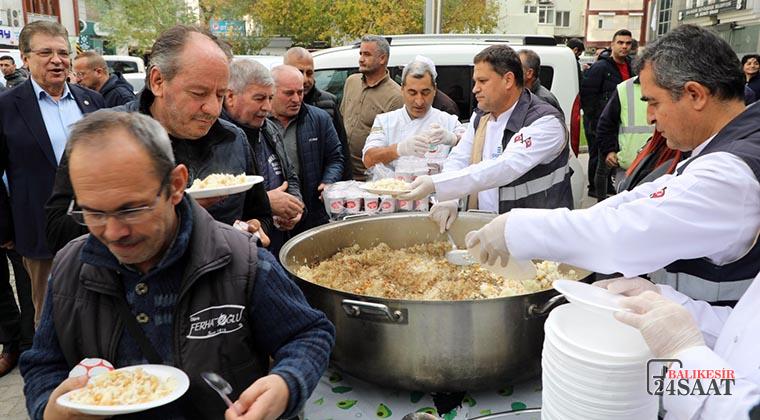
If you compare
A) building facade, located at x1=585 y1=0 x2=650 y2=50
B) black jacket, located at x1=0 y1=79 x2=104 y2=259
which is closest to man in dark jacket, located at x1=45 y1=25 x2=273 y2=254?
black jacket, located at x1=0 y1=79 x2=104 y2=259

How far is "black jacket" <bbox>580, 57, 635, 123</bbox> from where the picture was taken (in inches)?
277

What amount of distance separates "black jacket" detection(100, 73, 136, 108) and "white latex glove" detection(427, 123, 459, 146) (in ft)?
13.1

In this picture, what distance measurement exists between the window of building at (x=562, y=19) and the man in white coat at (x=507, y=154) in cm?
4730

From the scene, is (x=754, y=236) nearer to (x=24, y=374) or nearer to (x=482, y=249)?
(x=482, y=249)

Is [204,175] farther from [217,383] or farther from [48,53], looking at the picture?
[48,53]

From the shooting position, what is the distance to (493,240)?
1.86 meters

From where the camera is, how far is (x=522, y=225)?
1.77m

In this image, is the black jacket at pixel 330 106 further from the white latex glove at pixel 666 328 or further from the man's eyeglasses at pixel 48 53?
the white latex glove at pixel 666 328

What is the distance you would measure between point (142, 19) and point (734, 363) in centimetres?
3008

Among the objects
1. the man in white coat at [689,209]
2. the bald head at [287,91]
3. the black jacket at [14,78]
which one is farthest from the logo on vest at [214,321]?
the black jacket at [14,78]

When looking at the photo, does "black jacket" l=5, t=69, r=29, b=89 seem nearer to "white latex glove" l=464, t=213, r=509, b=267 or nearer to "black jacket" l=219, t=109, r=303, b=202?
"black jacket" l=219, t=109, r=303, b=202

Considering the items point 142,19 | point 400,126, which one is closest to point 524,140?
point 400,126

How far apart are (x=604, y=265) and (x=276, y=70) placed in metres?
2.53

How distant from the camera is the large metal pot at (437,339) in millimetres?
1671
